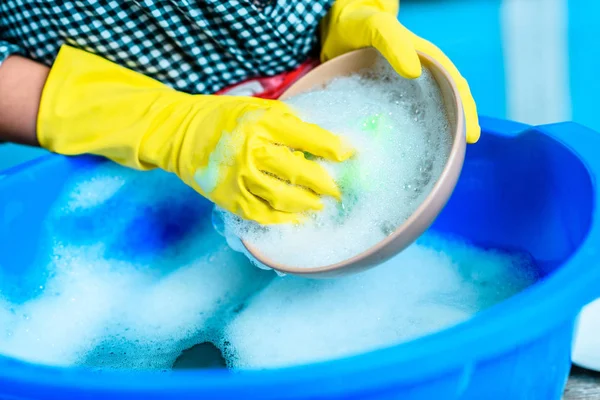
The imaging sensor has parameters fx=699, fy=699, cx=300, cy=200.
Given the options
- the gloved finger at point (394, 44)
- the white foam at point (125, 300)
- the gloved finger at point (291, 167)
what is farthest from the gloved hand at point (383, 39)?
the white foam at point (125, 300)

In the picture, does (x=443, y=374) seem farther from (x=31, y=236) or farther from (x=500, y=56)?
(x=500, y=56)

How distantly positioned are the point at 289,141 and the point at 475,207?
0.28 m

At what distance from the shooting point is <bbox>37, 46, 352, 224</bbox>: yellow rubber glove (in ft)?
2.00

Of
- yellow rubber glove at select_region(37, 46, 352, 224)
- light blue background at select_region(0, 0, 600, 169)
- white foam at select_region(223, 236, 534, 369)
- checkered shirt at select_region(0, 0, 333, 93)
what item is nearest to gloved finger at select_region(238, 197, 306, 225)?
yellow rubber glove at select_region(37, 46, 352, 224)

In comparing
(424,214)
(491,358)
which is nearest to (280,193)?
(424,214)

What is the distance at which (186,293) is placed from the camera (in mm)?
798

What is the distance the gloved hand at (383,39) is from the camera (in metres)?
0.64

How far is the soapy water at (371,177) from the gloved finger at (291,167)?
0.10ft

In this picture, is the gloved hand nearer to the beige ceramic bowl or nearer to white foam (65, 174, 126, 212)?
the beige ceramic bowl

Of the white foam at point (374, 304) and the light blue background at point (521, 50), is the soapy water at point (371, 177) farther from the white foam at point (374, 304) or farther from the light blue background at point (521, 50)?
the light blue background at point (521, 50)

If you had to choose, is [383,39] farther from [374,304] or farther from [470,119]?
[374,304]

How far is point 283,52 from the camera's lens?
80cm

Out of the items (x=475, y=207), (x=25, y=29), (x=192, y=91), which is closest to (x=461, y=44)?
(x=475, y=207)

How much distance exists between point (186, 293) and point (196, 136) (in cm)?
22
